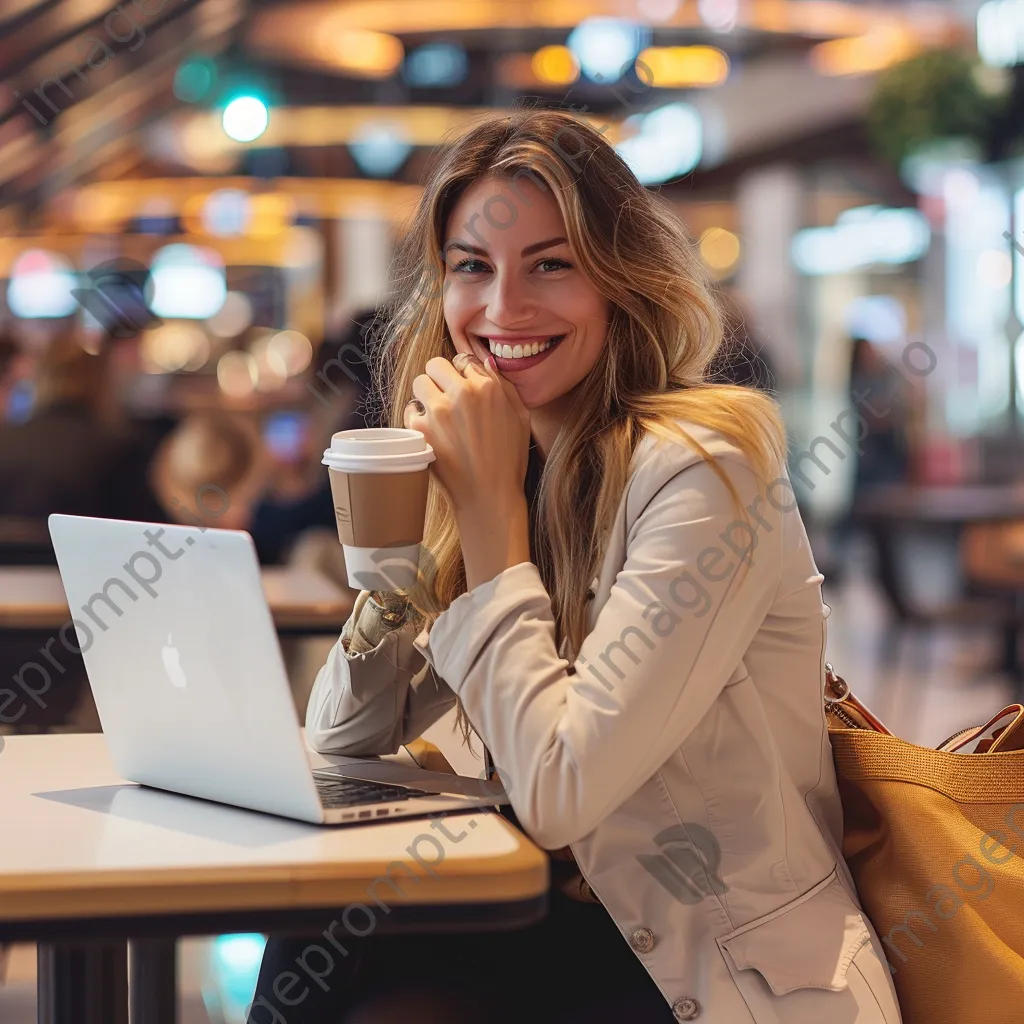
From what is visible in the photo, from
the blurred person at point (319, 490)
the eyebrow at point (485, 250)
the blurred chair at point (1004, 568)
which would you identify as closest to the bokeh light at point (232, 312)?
the blurred chair at point (1004, 568)

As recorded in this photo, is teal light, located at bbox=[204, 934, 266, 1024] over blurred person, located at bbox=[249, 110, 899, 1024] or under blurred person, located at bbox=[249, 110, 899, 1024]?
under

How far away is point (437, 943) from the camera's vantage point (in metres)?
1.42

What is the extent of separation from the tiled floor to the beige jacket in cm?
150

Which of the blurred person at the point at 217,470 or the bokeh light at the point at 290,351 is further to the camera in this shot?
the bokeh light at the point at 290,351

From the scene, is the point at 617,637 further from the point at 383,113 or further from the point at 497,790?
the point at 383,113

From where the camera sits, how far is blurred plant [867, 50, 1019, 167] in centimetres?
745

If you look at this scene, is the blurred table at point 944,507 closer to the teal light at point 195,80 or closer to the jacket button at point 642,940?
the jacket button at point 642,940

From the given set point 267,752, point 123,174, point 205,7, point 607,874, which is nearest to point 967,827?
point 607,874

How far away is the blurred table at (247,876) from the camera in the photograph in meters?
1.06

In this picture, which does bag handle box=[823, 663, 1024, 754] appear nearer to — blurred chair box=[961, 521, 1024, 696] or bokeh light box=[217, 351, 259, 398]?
blurred chair box=[961, 521, 1024, 696]

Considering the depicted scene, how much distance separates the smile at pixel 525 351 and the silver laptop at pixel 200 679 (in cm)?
48

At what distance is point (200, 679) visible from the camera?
1224mm

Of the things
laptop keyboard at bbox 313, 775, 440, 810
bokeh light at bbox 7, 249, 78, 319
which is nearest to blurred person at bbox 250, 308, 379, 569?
laptop keyboard at bbox 313, 775, 440, 810

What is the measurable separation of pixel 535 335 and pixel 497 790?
52cm
